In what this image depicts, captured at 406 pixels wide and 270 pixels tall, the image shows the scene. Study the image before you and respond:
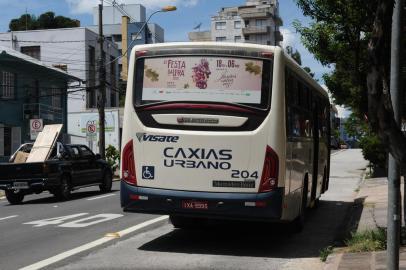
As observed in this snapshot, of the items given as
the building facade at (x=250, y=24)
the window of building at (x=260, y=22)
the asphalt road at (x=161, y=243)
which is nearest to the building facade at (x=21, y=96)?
the asphalt road at (x=161, y=243)

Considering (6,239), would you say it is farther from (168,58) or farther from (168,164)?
(168,58)

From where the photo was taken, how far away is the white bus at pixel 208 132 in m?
9.04

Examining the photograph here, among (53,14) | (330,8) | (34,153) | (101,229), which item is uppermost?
(53,14)

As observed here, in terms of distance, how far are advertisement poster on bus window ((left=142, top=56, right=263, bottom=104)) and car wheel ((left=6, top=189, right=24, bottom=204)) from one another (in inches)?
410

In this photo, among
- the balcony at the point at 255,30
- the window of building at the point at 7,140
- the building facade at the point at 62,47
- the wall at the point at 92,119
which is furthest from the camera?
the balcony at the point at 255,30

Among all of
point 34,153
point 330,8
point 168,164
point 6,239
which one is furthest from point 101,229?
point 34,153

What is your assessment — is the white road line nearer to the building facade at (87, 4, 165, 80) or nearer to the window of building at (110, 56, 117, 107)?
the window of building at (110, 56, 117, 107)

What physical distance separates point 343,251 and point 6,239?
589cm

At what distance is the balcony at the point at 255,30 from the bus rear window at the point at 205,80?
103230 millimetres

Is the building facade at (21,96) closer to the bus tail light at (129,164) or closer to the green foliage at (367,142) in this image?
the green foliage at (367,142)

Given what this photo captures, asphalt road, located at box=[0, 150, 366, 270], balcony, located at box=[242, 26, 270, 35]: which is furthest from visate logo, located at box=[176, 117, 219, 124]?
balcony, located at box=[242, 26, 270, 35]

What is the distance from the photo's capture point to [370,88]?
422cm

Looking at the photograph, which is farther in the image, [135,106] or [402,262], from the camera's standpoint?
[135,106]

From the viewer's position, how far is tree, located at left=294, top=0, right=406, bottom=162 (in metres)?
4.18
